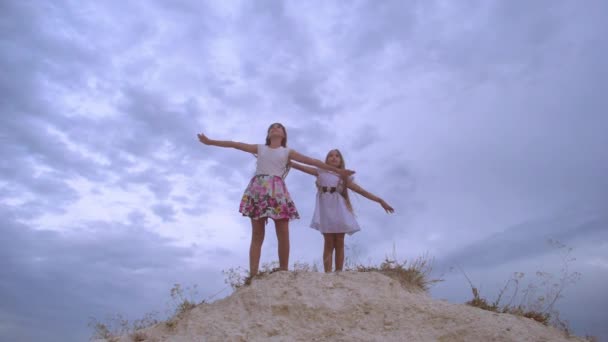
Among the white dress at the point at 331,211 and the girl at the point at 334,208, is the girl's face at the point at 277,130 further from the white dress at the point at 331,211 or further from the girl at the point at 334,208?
the white dress at the point at 331,211

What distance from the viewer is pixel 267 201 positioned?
6715 millimetres

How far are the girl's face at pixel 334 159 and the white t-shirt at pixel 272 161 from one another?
1.08 meters

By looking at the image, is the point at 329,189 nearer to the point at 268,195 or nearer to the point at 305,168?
the point at 305,168

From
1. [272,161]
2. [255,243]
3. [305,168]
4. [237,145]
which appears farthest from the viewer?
[305,168]

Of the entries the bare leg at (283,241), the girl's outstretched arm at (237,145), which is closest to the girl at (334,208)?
the girl's outstretched arm at (237,145)

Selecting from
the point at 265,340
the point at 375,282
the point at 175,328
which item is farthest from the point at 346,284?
the point at 175,328

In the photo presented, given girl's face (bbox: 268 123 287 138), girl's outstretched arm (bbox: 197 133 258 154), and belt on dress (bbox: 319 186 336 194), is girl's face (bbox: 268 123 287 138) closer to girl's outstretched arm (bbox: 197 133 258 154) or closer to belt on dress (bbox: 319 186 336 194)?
girl's outstretched arm (bbox: 197 133 258 154)

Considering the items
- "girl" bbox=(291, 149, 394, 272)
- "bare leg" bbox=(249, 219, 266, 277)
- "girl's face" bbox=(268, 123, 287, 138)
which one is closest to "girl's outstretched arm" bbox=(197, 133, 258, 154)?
"girl's face" bbox=(268, 123, 287, 138)

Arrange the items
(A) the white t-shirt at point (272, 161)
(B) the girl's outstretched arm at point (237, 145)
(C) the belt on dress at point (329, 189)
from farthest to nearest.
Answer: (C) the belt on dress at point (329, 189)
(B) the girl's outstretched arm at point (237, 145)
(A) the white t-shirt at point (272, 161)

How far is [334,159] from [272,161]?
1.36m

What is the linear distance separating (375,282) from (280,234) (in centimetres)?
137

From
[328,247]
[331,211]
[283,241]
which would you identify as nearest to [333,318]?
[283,241]

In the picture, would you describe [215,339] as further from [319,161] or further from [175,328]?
[319,161]

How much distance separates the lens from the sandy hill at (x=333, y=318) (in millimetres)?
5711
